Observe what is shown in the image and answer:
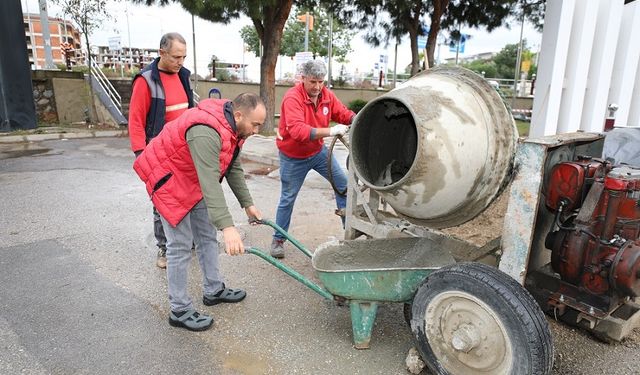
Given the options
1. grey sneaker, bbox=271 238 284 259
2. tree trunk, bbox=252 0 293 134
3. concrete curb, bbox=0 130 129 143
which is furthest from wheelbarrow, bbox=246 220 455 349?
concrete curb, bbox=0 130 129 143

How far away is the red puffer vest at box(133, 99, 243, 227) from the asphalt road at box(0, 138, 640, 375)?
2.60 feet

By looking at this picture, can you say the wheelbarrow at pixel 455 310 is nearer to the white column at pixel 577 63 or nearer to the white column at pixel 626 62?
Answer: the white column at pixel 577 63

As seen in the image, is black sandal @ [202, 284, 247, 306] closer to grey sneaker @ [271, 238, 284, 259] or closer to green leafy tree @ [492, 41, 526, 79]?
grey sneaker @ [271, 238, 284, 259]

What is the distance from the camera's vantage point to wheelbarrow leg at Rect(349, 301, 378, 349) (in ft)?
8.50

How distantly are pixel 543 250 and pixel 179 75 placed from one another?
115 inches

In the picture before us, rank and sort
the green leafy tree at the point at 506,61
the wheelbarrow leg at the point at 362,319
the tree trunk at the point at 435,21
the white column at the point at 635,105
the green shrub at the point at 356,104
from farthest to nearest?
the green leafy tree at the point at 506,61 → the green shrub at the point at 356,104 → the tree trunk at the point at 435,21 → the white column at the point at 635,105 → the wheelbarrow leg at the point at 362,319

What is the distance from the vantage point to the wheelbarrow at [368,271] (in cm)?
247

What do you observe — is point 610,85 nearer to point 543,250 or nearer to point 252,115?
point 543,250

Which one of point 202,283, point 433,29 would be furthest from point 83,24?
point 202,283

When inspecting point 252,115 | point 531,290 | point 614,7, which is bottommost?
point 531,290

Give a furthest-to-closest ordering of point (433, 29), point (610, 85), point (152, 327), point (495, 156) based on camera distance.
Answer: point (433, 29) < point (610, 85) < point (152, 327) < point (495, 156)

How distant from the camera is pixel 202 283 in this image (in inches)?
141

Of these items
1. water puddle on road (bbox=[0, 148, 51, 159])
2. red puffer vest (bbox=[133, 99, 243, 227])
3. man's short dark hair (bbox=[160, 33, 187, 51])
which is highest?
man's short dark hair (bbox=[160, 33, 187, 51])

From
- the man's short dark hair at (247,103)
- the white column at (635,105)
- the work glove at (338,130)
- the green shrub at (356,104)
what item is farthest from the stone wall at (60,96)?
the white column at (635,105)
